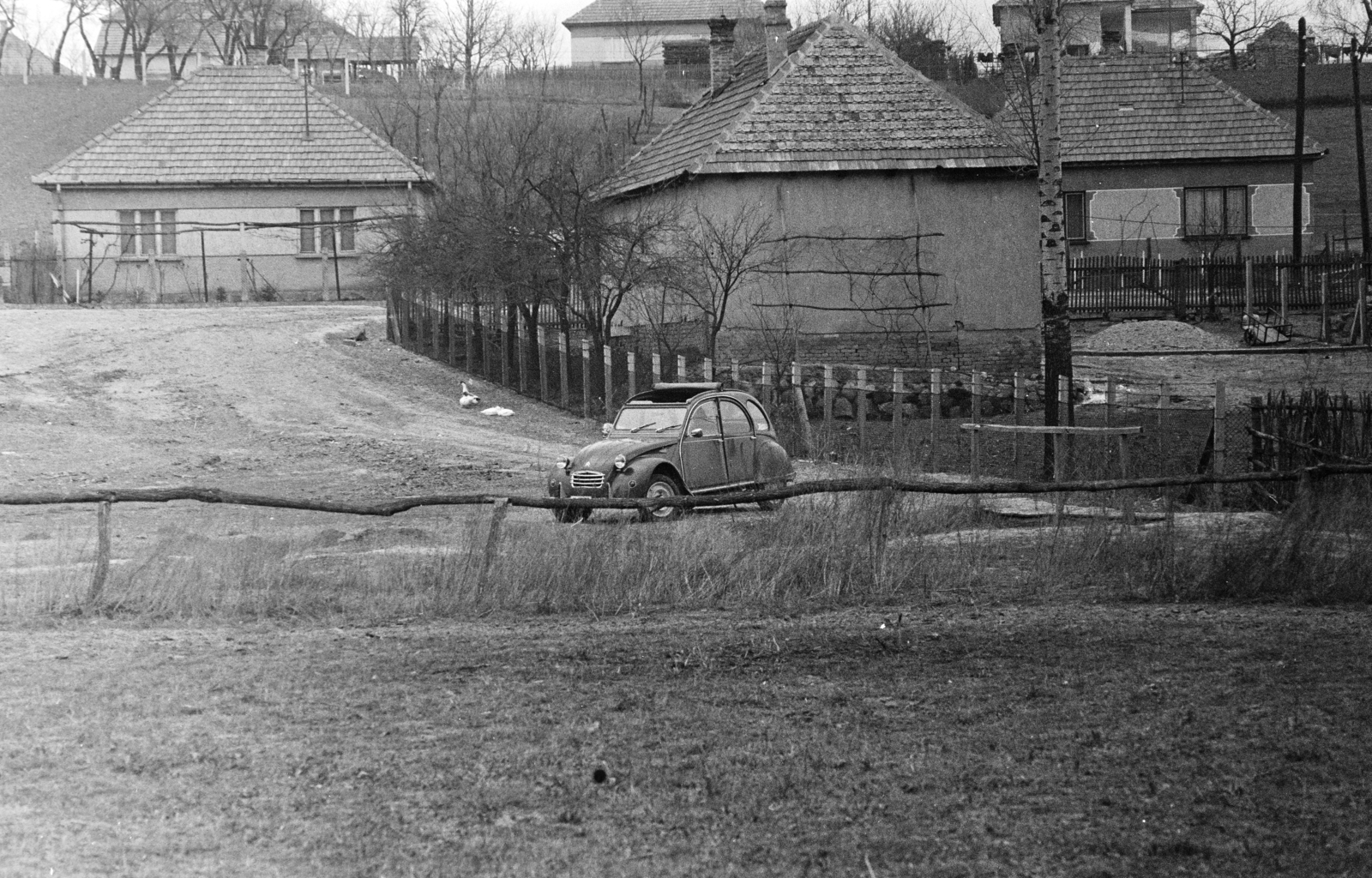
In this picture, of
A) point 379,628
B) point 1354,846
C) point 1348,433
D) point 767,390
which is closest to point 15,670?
point 379,628

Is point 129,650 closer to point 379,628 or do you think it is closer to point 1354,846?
point 379,628

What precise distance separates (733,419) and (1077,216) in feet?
103

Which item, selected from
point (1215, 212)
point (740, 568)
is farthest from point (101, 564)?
point (1215, 212)

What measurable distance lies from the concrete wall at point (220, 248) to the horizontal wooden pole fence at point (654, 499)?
3273cm

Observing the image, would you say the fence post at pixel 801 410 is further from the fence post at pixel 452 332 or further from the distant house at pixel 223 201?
the distant house at pixel 223 201

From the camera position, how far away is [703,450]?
58.0 feet

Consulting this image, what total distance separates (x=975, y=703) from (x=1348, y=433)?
1034 centimetres

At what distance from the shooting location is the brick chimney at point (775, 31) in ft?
105

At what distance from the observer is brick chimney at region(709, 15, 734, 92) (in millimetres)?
36719

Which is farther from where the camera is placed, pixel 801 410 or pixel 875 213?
pixel 875 213

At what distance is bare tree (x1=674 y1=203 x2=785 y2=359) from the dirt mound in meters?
9.65

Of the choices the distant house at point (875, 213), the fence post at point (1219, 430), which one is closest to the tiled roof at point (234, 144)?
the distant house at point (875, 213)

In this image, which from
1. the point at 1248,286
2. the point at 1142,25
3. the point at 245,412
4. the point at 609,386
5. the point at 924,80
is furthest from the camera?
the point at 1142,25

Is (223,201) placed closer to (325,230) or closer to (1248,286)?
(325,230)
